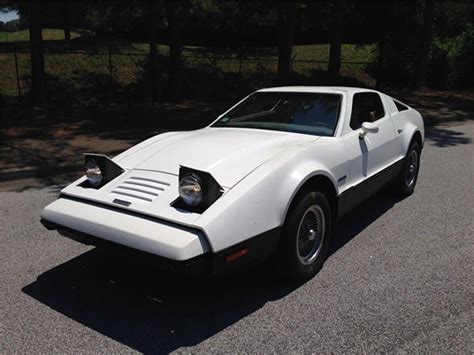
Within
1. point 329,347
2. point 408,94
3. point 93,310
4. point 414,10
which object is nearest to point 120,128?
point 93,310

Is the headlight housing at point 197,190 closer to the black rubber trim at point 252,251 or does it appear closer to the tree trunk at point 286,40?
the black rubber trim at point 252,251

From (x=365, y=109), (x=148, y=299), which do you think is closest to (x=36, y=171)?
(x=148, y=299)

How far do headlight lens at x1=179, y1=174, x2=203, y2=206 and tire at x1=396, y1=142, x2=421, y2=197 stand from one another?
329 cm

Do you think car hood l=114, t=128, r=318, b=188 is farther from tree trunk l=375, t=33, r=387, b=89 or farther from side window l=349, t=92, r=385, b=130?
tree trunk l=375, t=33, r=387, b=89

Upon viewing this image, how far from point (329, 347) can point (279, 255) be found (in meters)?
0.75

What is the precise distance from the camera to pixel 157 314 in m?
3.28

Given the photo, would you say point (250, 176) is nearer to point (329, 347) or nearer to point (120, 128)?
point (329, 347)

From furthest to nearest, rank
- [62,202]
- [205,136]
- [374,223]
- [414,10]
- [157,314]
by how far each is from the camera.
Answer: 1. [414,10]
2. [374,223]
3. [205,136]
4. [62,202]
5. [157,314]

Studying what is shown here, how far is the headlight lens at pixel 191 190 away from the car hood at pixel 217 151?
0.73ft

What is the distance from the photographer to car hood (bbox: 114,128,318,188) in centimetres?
347

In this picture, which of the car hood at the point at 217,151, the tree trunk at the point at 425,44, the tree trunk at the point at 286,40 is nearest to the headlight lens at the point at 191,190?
the car hood at the point at 217,151

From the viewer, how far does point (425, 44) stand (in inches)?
729

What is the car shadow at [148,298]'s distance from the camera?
3064mm

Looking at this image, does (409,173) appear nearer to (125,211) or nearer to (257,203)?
(257,203)
